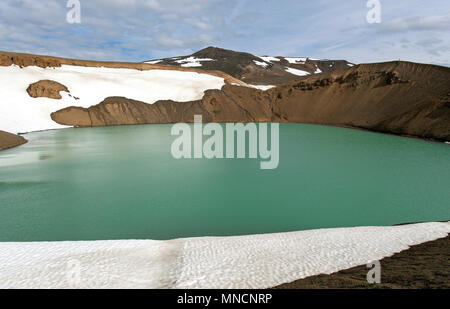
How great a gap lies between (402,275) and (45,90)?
145 feet

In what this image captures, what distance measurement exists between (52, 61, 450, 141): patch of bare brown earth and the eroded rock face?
3.15 m

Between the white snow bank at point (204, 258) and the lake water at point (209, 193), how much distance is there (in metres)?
1.20

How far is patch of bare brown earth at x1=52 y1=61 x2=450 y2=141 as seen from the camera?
27.4m

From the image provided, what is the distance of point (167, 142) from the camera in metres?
26.1

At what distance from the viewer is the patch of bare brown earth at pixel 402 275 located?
4523 millimetres

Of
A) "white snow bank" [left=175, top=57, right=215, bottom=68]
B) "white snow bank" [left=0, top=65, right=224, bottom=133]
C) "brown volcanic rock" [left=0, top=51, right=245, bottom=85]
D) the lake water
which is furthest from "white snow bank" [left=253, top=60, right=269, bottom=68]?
the lake water

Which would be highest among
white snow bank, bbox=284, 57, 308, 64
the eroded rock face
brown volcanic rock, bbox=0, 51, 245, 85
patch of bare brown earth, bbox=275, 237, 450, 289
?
white snow bank, bbox=284, 57, 308, 64

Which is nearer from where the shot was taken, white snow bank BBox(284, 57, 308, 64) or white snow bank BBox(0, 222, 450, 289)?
white snow bank BBox(0, 222, 450, 289)

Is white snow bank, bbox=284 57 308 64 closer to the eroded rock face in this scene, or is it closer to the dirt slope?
the dirt slope

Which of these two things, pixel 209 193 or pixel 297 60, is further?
pixel 297 60

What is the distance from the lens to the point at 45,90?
132ft

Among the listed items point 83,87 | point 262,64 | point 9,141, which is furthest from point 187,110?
point 262,64

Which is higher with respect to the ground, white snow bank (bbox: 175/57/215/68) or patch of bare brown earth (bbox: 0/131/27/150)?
white snow bank (bbox: 175/57/215/68)

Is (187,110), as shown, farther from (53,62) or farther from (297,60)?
(297,60)
